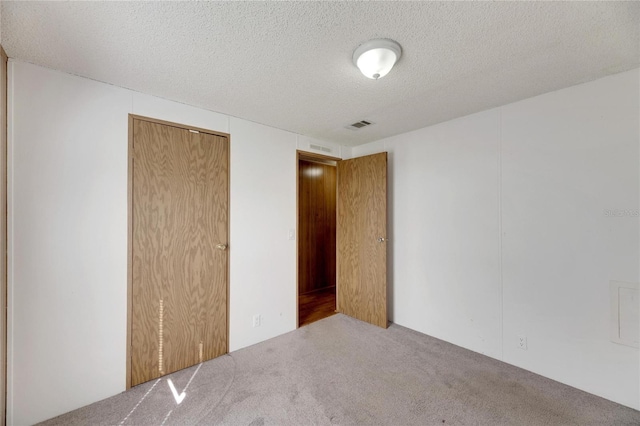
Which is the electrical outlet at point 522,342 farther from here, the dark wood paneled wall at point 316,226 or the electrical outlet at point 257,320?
the dark wood paneled wall at point 316,226

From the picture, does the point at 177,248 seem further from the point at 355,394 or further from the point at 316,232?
the point at 316,232

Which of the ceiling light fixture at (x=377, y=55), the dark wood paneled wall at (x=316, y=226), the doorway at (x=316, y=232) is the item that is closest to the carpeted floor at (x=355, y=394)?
the doorway at (x=316, y=232)

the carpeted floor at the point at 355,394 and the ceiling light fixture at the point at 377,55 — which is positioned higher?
the ceiling light fixture at the point at 377,55

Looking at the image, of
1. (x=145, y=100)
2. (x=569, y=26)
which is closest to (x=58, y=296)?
(x=145, y=100)

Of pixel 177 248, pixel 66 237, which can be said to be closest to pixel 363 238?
pixel 177 248

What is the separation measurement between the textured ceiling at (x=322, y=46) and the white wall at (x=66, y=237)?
22 cm

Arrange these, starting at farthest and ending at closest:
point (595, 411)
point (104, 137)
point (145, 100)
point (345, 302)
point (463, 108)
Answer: point (345, 302) → point (463, 108) → point (145, 100) → point (104, 137) → point (595, 411)

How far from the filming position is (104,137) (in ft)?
6.30

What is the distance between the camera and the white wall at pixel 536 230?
5.98 feet

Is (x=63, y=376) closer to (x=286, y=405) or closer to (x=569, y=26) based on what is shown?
(x=286, y=405)

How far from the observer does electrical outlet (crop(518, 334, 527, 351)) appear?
2.19 metres

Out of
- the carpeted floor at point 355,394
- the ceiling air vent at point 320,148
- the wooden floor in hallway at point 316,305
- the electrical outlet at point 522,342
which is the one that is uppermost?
the ceiling air vent at point 320,148

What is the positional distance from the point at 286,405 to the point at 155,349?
121cm

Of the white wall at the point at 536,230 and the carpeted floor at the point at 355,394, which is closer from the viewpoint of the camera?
the carpeted floor at the point at 355,394
